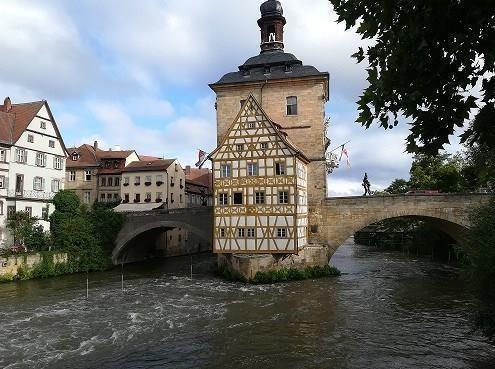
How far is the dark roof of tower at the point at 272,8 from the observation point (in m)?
29.8

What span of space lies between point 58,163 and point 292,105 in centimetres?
1836

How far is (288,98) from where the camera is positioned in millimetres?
27453

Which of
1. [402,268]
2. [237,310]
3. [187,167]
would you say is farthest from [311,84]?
[187,167]

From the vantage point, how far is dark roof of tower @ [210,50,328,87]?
2719cm

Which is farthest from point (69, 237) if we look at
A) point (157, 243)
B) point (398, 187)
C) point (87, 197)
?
point (398, 187)

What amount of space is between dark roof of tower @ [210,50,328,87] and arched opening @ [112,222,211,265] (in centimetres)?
1027

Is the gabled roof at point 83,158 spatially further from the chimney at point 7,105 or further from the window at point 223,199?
the window at point 223,199

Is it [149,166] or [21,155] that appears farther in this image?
[149,166]

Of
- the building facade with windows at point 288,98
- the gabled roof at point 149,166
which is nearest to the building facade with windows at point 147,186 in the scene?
the gabled roof at point 149,166

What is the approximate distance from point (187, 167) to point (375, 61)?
5679 cm

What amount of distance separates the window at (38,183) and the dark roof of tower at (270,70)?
14.0 meters

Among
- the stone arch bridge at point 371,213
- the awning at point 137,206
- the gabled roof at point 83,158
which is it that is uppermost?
the gabled roof at point 83,158

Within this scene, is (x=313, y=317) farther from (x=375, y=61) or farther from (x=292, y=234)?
(x=375, y=61)

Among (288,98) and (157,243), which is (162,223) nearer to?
(157,243)
